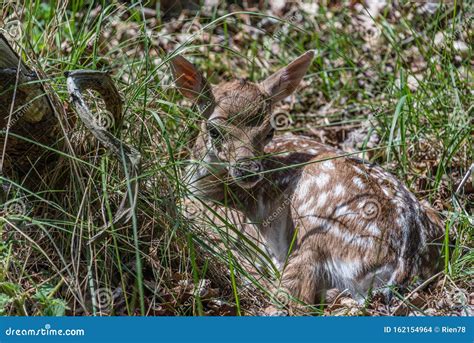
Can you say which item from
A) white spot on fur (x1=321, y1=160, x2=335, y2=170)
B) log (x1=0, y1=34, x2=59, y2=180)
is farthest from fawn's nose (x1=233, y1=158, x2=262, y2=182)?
log (x1=0, y1=34, x2=59, y2=180)

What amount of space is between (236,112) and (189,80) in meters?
0.36

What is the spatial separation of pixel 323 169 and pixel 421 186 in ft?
2.94

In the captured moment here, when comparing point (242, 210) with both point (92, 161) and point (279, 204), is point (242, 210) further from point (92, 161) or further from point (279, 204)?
point (92, 161)

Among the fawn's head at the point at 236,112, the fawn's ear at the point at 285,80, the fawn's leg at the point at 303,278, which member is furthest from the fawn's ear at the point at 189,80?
the fawn's leg at the point at 303,278

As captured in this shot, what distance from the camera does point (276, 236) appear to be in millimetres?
4781

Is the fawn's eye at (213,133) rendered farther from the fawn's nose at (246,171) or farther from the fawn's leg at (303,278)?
the fawn's leg at (303,278)

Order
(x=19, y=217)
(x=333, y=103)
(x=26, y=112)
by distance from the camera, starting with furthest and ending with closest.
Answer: (x=333, y=103), (x=26, y=112), (x=19, y=217)

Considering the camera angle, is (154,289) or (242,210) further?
(242,210)

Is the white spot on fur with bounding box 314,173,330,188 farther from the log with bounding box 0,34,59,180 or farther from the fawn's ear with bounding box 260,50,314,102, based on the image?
the log with bounding box 0,34,59,180

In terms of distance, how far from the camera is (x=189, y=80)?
15.6 ft

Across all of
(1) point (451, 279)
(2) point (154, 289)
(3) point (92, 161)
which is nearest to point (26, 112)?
(3) point (92, 161)

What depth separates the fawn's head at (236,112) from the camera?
4419mm

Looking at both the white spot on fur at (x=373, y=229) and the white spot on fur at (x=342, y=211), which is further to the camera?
the white spot on fur at (x=342, y=211)

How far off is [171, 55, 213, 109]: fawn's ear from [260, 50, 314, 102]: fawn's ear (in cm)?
45
